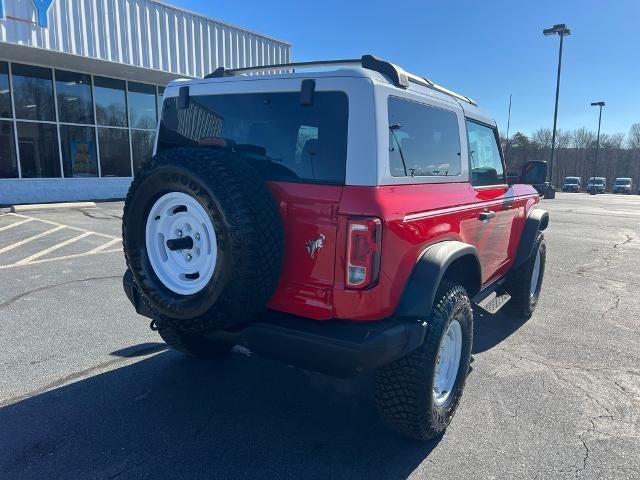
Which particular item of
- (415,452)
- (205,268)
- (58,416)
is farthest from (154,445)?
(415,452)

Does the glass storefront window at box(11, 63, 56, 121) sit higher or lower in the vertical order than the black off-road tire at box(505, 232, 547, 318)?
higher

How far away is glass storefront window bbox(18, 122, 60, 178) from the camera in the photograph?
14266 mm

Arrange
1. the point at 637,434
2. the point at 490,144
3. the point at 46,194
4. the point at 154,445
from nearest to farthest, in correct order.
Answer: the point at 154,445, the point at 637,434, the point at 490,144, the point at 46,194

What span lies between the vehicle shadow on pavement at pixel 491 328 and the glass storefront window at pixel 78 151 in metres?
14.5

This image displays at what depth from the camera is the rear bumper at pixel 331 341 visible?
2.33 metres

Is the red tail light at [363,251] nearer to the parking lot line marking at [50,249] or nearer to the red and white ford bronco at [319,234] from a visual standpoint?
the red and white ford bronco at [319,234]

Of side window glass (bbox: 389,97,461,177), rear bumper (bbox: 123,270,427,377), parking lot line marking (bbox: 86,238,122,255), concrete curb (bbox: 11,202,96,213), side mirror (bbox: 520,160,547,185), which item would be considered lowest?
parking lot line marking (bbox: 86,238,122,255)

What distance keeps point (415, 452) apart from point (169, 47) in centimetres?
1566

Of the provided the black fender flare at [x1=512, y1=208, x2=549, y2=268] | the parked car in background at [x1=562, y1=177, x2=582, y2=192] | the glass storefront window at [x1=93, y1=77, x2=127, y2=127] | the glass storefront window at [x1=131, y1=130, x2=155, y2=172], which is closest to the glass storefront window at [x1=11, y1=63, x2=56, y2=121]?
the glass storefront window at [x1=93, y1=77, x2=127, y2=127]

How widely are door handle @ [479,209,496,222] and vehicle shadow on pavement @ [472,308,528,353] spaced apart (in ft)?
4.19

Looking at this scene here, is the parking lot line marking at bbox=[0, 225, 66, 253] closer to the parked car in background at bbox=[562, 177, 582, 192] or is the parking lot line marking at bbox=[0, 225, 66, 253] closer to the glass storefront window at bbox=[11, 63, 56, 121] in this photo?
the glass storefront window at bbox=[11, 63, 56, 121]

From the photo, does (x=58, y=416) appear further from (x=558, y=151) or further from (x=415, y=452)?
(x=558, y=151)

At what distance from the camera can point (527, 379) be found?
3686 mm

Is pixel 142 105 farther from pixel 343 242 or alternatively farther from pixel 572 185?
pixel 572 185
